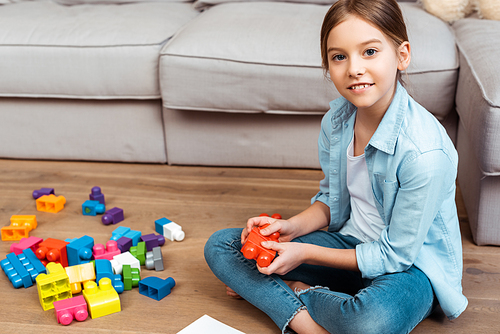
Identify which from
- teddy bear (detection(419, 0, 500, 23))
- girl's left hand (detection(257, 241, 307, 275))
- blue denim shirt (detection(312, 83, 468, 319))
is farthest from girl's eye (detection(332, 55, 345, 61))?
teddy bear (detection(419, 0, 500, 23))

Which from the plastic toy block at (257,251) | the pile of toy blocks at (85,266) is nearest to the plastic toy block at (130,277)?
the pile of toy blocks at (85,266)

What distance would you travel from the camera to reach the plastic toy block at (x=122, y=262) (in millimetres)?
1110

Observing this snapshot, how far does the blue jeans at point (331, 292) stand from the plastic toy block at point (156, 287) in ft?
0.39

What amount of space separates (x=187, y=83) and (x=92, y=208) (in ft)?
1.59

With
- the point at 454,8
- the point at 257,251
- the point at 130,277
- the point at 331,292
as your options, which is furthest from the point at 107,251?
the point at 454,8

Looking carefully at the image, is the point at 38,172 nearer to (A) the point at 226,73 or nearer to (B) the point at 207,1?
(A) the point at 226,73

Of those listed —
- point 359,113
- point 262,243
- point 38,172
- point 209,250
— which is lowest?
point 38,172

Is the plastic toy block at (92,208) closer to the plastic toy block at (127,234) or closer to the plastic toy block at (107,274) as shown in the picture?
the plastic toy block at (127,234)

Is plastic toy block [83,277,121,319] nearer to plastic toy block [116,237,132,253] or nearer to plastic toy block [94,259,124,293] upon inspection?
plastic toy block [94,259,124,293]

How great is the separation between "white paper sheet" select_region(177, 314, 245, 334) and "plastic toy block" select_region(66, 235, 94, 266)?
353mm

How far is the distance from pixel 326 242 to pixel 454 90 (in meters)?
0.69

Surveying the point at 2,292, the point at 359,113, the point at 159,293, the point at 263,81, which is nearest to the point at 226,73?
the point at 263,81

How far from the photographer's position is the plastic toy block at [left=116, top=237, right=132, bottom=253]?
1212 millimetres

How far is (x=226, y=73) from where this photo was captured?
148 cm
